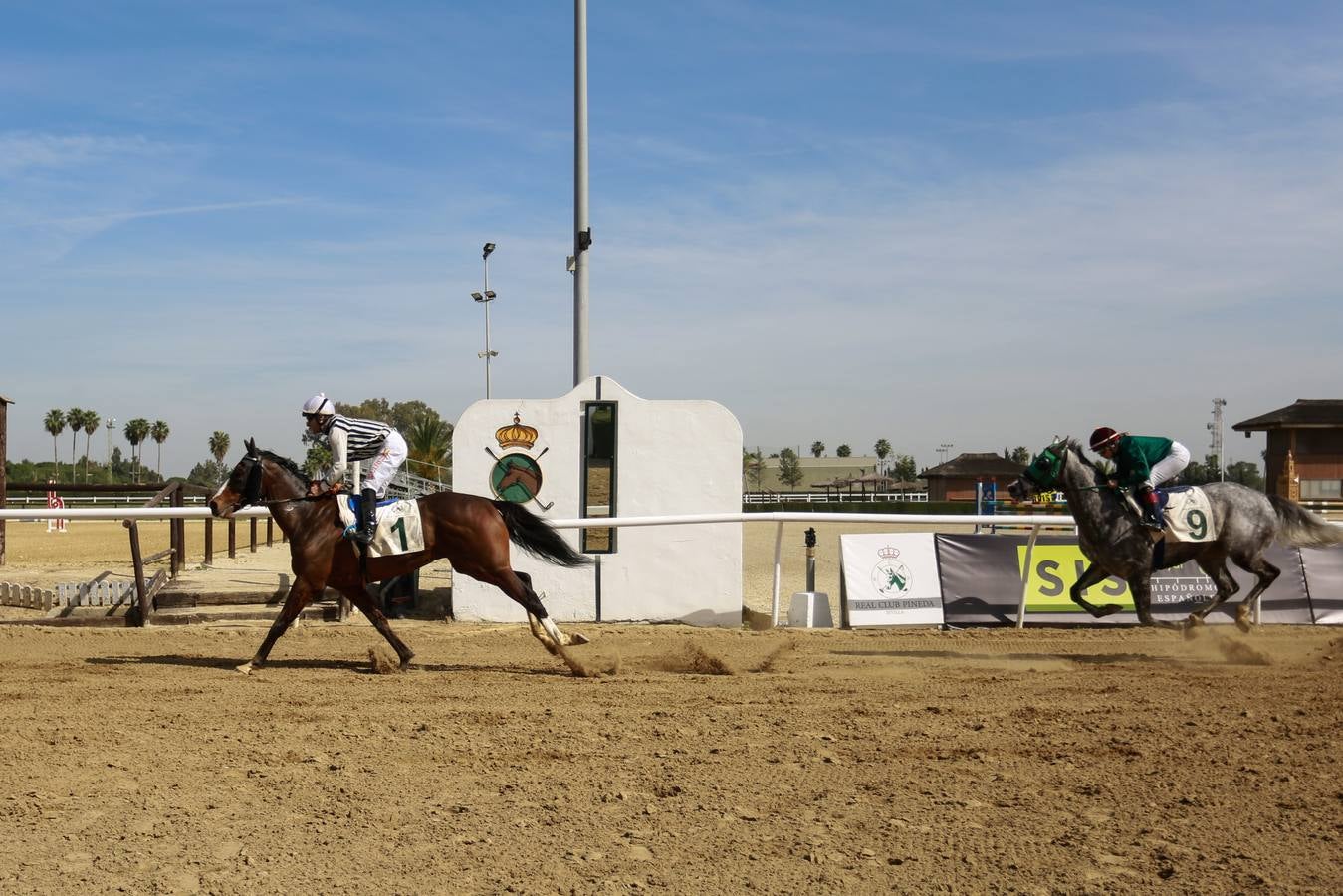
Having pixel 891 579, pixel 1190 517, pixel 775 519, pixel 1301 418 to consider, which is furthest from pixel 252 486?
pixel 1301 418

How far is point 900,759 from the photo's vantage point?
5387 millimetres

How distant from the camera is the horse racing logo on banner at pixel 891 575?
11.2 meters

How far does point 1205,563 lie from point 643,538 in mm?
5183

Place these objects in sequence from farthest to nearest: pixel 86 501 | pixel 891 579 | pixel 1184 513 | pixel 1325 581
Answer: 1. pixel 86 501
2. pixel 1325 581
3. pixel 891 579
4. pixel 1184 513

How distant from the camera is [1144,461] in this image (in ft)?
30.8

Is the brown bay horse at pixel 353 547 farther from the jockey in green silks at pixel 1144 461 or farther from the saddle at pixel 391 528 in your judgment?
the jockey in green silks at pixel 1144 461

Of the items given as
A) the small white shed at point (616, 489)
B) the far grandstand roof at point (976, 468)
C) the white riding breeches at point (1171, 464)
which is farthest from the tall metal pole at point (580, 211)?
the far grandstand roof at point (976, 468)

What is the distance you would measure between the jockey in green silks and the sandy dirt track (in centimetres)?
137

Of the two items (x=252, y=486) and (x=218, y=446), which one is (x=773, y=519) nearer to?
(x=252, y=486)

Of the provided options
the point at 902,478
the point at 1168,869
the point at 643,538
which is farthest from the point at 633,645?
the point at 902,478

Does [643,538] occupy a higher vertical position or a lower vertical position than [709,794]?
higher

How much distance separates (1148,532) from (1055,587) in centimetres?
216

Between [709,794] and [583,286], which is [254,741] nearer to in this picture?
[709,794]

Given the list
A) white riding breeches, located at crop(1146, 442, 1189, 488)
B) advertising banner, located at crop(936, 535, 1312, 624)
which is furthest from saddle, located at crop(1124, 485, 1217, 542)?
advertising banner, located at crop(936, 535, 1312, 624)
